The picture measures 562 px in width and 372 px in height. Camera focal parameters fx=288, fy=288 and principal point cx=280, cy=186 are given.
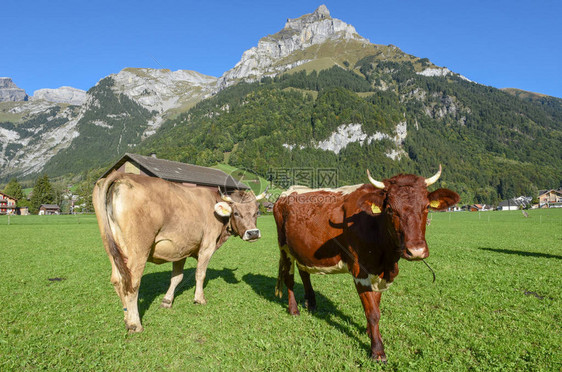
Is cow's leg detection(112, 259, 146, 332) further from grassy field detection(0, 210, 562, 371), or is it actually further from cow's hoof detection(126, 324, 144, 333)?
grassy field detection(0, 210, 562, 371)

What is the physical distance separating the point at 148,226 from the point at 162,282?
189 inches

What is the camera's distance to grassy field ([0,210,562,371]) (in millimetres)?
4293

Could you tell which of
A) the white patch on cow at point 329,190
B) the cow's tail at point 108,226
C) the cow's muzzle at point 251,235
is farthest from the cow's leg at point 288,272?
the cow's tail at point 108,226

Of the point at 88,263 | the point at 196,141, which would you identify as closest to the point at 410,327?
the point at 88,263

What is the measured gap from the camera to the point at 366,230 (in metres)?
4.51

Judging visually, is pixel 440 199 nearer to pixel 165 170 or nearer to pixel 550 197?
pixel 165 170

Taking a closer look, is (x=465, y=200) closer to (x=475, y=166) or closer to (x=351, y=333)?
(x=475, y=166)

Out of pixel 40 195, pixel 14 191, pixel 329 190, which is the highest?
pixel 14 191

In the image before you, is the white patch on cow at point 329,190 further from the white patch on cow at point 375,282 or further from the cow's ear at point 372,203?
the white patch on cow at point 375,282

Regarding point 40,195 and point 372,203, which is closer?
point 372,203

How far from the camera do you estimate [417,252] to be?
358 centimetres

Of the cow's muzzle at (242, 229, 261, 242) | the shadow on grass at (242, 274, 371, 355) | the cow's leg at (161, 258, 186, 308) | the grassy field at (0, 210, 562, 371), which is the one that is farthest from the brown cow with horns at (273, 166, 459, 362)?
the cow's leg at (161, 258, 186, 308)

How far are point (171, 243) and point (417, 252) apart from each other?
14.9 ft


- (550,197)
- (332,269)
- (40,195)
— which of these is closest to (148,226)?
(332,269)
